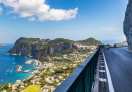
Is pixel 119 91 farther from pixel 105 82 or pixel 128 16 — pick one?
pixel 128 16

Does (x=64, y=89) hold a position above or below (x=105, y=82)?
above

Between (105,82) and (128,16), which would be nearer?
(105,82)

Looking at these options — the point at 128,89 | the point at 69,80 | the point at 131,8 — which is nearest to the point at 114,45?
the point at 131,8

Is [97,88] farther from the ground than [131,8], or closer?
closer

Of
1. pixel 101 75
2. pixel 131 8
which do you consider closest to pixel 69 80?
pixel 101 75

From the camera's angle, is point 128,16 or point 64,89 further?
point 128,16

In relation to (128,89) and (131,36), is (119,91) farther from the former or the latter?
(131,36)

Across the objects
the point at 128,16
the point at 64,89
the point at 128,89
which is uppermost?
the point at 128,16

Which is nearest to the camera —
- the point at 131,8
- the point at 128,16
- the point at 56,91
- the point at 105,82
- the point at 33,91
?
the point at 56,91

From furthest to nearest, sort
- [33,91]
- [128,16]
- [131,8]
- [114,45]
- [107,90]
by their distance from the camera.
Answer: [114,45], [128,16], [131,8], [107,90], [33,91]
